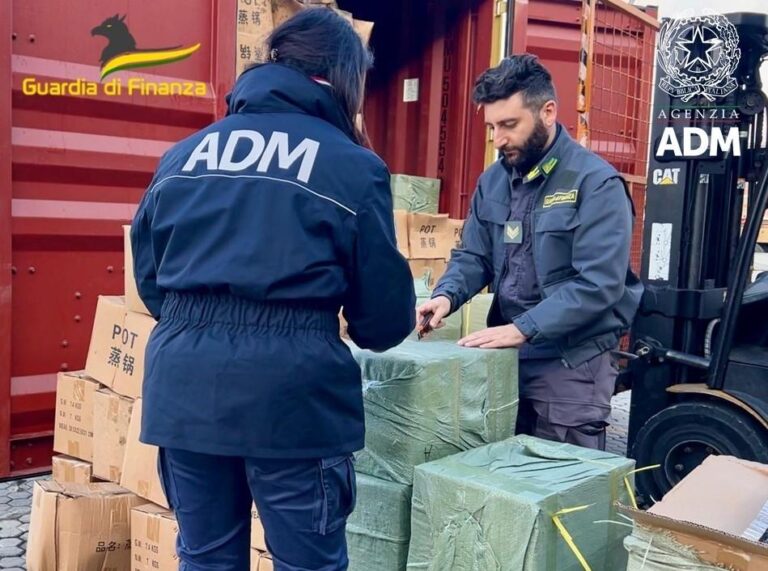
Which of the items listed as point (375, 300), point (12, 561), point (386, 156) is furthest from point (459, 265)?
point (386, 156)

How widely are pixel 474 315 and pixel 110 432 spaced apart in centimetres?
151

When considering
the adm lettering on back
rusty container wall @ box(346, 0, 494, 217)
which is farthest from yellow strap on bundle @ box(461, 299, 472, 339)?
rusty container wall @ box(346, 0, 494, 217)

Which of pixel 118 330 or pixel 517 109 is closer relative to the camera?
pixel 517 109

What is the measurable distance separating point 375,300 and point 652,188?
7.23 ft

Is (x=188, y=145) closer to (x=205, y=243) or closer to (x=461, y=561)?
(x=205, y=243)

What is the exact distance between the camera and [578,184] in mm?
2422

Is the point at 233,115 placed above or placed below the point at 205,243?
above

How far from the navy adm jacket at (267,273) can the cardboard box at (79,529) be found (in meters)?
1.32

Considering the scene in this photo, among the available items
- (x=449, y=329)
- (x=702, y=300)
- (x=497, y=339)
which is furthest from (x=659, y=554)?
(x=702, y=300)

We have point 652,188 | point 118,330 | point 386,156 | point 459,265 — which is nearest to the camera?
point 459,265

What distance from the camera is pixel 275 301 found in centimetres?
166

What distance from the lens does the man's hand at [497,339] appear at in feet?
7.54

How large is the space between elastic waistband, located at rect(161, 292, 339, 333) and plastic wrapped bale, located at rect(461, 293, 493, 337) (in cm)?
117

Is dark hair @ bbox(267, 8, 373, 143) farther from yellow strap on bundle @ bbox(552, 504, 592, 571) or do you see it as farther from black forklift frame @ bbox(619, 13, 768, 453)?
black forklift frame @ bbox(619, 13, 768, 453)
